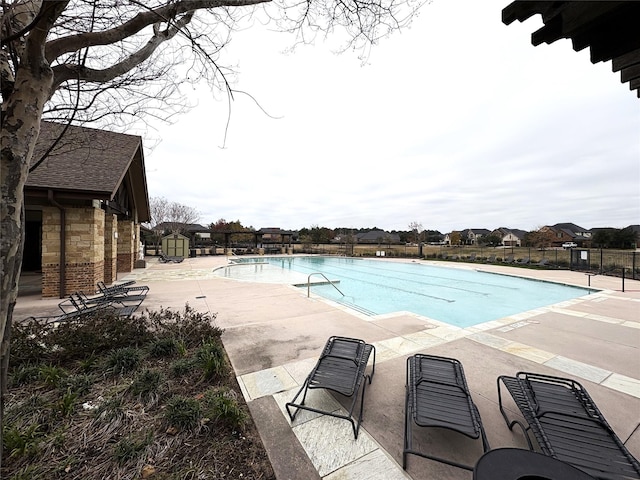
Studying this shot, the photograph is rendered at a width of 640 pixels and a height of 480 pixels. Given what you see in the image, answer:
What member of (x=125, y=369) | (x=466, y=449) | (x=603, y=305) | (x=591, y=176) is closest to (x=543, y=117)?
(x=603, y=305)

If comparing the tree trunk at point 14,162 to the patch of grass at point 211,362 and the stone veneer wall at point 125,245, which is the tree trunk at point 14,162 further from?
the stone veneer wall at point 125,245

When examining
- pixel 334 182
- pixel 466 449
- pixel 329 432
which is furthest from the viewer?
pixel 334 182

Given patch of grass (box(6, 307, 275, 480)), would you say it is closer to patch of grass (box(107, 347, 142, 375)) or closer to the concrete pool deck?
patch of grass (box(107, 347, 142, 375))

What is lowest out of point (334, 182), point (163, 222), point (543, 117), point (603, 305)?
point (603, 305)

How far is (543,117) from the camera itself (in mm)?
11289

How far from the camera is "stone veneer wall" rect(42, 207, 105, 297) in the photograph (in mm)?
7637

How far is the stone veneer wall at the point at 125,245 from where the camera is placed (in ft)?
44.2

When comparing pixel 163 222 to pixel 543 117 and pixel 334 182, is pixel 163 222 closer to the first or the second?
pixel 334 182

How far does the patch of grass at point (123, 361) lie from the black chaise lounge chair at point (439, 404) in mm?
3453

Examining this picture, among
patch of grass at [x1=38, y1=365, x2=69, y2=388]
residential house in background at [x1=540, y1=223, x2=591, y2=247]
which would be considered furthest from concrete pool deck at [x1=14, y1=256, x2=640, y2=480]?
residential house in background at [x1=540, y1=223, x2=591, y2=247]

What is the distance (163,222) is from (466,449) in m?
39.3

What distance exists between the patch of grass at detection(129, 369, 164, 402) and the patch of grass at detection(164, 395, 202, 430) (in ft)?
1.37

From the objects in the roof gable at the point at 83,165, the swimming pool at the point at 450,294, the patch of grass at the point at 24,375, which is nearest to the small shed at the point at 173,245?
the roof gable at the point at 83,165

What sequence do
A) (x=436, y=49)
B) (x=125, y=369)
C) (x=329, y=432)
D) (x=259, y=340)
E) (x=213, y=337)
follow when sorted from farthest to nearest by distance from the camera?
(x=436, y=49) < (x=259, y=340) < (x=213, y=337) < (x=125, y=369) < (x=329, y=432)
